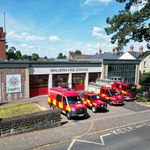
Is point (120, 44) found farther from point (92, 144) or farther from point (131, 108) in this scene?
point (92, 144)

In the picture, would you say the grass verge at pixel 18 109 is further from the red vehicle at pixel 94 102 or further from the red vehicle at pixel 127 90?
the red vehicle at pixel 127 90

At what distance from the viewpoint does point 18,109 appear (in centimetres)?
2242

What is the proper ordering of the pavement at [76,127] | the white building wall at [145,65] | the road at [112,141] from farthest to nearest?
1. the white building wall at [145,65]
2. the pavement at [76,127]
3. the road at [112,141]

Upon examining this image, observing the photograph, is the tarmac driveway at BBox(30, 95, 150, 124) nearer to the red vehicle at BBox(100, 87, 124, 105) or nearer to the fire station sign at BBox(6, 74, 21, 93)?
the red vehicle at BBox(100, 87, 124, 105)

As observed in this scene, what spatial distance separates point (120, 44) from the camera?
1009 inches

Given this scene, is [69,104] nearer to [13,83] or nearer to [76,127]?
[76,127]

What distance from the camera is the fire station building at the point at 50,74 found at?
26.7 metres

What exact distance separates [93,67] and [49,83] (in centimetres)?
898

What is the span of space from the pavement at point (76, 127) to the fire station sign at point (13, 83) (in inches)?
183

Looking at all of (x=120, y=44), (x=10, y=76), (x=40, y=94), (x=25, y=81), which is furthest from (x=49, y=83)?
(x=120, y=44)

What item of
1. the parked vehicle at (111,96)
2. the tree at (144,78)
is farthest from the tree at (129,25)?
the tree at (144,78)

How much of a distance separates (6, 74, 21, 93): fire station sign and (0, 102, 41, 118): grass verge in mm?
2774

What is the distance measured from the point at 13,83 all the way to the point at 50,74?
603 cm

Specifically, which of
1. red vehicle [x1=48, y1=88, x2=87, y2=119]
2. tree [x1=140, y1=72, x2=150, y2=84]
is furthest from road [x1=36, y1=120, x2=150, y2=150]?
tree [x1=140, y1=72, x2=150, y2=84]
